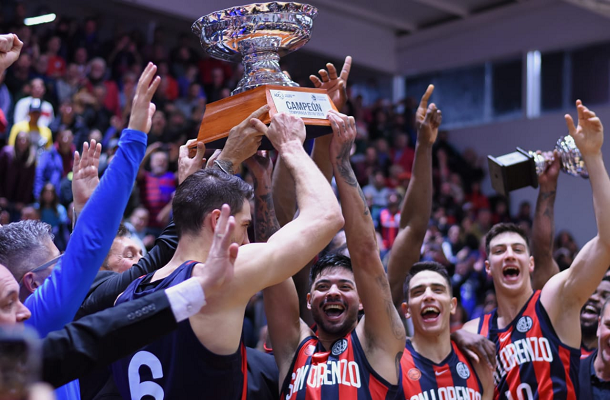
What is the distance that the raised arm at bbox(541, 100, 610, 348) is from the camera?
3.87m

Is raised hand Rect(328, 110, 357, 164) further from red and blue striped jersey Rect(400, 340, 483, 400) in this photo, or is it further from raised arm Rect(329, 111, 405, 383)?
red and blue striped jersey Rect(400, 340, 483, 400)

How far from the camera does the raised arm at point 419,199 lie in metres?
4.16

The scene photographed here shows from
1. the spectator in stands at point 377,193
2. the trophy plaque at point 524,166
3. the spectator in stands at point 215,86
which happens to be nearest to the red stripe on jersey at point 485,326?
the trophy plaque at point 524,166

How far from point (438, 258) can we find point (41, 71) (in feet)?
18.9

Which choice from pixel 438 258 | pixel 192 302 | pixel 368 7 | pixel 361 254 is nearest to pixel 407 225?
pixel 361 254

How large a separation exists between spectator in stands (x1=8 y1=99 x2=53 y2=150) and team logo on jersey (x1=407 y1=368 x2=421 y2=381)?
5446 millimetres

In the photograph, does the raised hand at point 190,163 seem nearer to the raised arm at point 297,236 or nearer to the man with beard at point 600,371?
the raised arm at point 297,236

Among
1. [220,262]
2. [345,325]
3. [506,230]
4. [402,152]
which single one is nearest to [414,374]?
[345,325]

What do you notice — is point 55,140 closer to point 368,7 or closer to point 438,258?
point 438,258

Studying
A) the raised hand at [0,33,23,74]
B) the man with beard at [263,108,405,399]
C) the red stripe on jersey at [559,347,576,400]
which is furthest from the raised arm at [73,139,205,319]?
the red stripe on jersey at [559,347,576,400]

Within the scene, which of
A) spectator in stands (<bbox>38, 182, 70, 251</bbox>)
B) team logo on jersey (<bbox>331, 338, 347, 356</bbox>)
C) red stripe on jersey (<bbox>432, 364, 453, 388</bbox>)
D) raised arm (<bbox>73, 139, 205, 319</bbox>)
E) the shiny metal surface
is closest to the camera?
raised arm (<bbox>73, 139, 205, 319</bbox>)

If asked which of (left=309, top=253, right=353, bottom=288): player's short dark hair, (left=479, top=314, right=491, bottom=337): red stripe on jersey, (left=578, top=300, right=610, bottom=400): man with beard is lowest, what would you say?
(left=578, top=300, right=610, bottom=400): man with beard

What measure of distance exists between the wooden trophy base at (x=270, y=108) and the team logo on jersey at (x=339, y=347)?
1.03 m

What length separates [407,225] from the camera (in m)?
4.31
